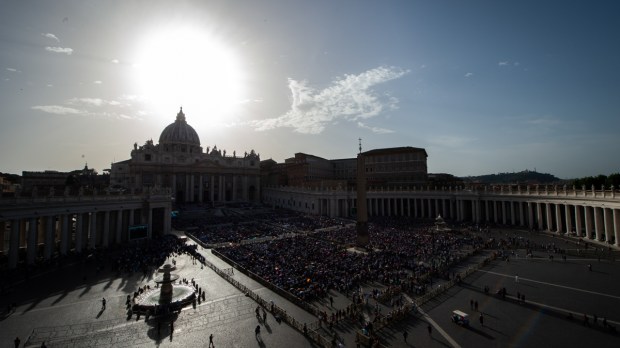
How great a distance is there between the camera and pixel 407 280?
2239 cm

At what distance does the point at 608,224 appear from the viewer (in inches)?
1347

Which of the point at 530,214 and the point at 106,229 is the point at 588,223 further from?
the point at 106,229

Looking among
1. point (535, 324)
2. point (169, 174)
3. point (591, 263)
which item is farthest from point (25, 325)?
point (169, 174)

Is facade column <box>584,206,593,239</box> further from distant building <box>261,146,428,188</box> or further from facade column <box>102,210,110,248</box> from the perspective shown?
facade column <box>102,210,110,248</box>

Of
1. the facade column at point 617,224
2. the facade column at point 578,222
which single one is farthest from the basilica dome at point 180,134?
the facade column at point 617,224

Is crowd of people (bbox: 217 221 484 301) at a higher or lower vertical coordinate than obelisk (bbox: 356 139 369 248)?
lower

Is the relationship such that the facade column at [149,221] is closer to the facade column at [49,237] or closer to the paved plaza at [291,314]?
the facade column at [49,237]

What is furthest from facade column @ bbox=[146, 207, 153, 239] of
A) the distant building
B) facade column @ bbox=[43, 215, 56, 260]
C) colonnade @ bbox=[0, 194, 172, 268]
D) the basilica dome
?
the basilica dome

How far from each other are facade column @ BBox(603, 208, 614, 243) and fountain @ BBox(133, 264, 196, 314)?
44171 mm

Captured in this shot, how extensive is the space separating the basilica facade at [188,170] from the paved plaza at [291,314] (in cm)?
5176

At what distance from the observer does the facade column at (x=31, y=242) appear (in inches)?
1073

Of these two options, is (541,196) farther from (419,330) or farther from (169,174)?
(169,174)

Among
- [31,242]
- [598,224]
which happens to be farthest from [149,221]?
[598,224]

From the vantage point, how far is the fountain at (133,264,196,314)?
18391 mm
